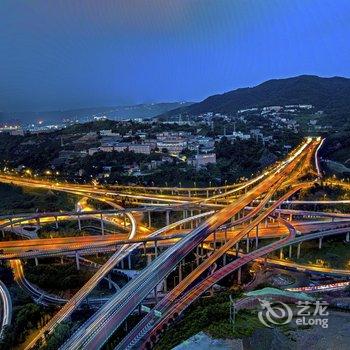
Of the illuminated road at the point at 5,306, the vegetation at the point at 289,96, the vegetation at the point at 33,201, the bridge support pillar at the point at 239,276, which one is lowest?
the bridge support pillar at the point at 239,276

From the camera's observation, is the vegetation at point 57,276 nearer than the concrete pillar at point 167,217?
Yes

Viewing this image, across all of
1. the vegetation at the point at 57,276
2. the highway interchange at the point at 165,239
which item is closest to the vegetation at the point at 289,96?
the highway interchange at the point at 165,239

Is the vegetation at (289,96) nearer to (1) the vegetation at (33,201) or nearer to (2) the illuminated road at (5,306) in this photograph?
(1) the vegetation at (33,201)

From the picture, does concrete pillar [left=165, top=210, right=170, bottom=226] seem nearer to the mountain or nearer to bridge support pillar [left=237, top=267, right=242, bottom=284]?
bridge support pillar [left=237, top=267, right=242, bottom=284]

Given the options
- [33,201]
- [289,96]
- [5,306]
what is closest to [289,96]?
[289,96]

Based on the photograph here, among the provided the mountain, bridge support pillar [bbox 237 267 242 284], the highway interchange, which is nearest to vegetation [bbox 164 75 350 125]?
the mountain

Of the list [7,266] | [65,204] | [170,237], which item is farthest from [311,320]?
[65,204]
